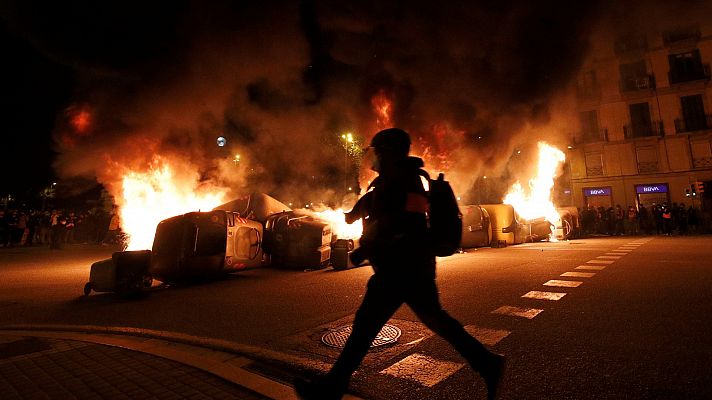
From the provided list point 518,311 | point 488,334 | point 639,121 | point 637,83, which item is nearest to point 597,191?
point 639,121

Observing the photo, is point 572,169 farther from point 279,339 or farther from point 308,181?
point 279,339

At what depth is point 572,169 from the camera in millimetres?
31422

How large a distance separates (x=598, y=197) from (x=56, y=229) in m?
36.7

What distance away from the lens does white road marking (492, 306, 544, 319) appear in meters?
4.58

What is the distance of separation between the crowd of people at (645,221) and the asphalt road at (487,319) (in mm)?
13586

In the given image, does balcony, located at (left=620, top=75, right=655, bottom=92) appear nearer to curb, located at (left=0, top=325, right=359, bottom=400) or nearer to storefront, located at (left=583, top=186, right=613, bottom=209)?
storefront, located at (left=583, top=186, right=613, bottom=209)

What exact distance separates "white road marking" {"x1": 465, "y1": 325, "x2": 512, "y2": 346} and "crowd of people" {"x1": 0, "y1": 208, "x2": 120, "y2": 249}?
17271 mm

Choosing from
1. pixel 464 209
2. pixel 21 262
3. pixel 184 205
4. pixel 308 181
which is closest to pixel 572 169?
pixel 464 209

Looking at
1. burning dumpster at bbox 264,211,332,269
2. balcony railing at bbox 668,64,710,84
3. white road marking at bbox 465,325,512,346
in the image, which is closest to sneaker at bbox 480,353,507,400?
white road marking at bbox 465,325,512,346

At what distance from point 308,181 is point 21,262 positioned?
38.9 feet

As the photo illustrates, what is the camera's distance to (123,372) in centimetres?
319

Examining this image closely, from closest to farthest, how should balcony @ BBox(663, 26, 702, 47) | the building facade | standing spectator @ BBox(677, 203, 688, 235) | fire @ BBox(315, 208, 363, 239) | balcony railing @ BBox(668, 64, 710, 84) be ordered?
1. fire @ BBox(315, 208, 363, 239)
2. standing spectator @ BBox(677, 203, 688, 235)
3. balcony railing @ BBox(668, 64, 710, 84)
4. the building facade
5. balcony @ BBox(663, 26, 702, 47)

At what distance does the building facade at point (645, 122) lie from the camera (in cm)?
2772

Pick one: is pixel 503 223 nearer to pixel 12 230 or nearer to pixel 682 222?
pixel 682 222
